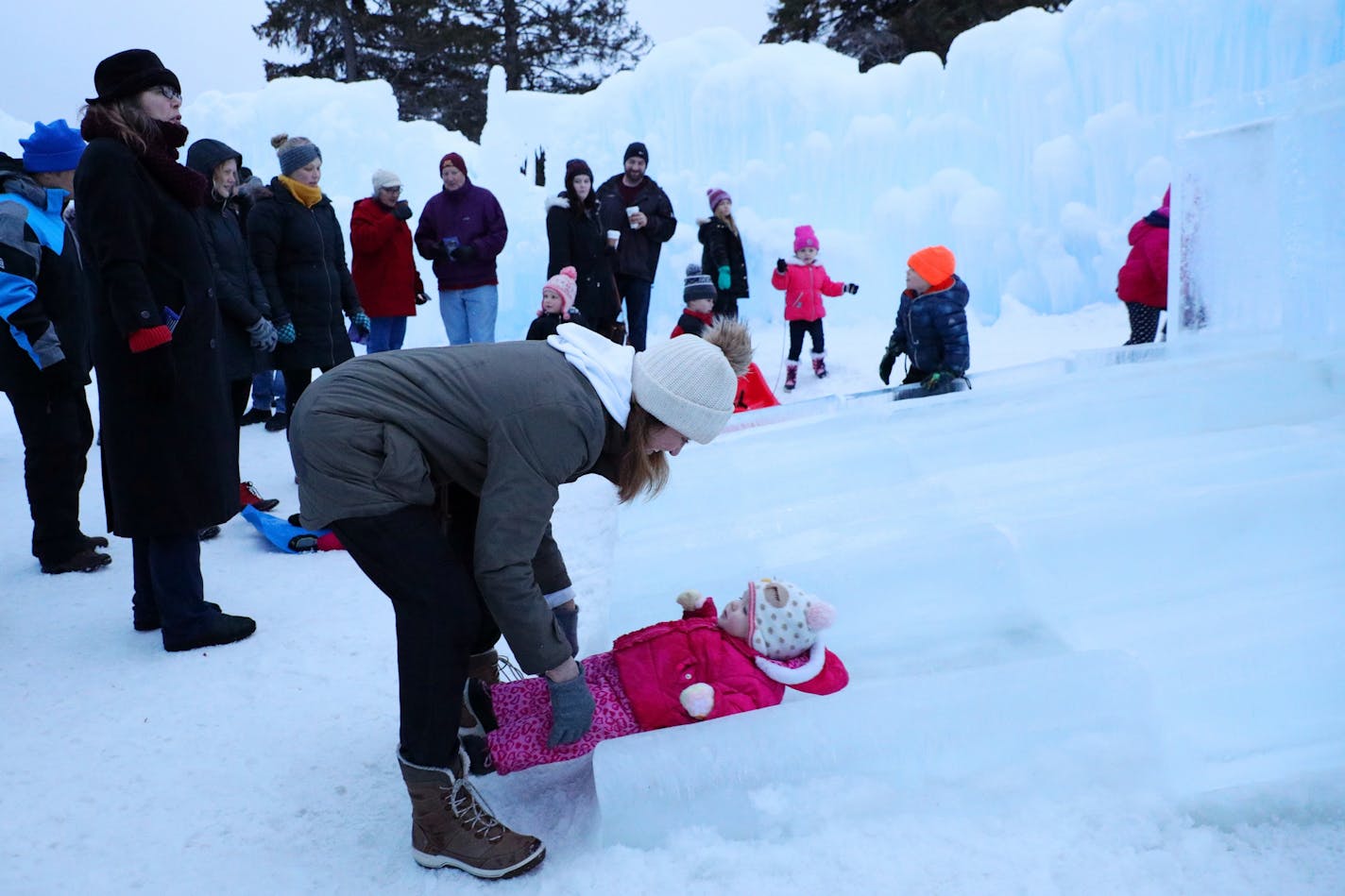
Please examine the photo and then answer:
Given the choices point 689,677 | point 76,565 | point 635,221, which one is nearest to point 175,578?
point 76,565

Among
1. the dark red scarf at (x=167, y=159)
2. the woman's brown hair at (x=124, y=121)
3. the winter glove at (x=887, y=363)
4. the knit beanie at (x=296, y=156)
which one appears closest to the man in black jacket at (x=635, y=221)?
the winter glove at (x=887, y=363)

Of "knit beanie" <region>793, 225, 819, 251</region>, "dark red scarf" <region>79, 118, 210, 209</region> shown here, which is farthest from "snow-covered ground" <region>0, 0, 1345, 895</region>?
"knit beanie" <region>793, 225, 819, 251</region>

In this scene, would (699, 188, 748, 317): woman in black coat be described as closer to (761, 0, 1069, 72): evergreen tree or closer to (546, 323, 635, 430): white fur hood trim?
(546, 323, 635, 430): white fur hood trim

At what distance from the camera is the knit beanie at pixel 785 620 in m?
2.19

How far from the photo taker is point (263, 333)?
3980 millimetres

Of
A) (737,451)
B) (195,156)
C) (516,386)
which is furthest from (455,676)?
(195,156)

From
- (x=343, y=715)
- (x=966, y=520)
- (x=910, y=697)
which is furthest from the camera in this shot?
(x=966, y=520)

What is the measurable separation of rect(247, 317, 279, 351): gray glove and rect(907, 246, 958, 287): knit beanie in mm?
2843

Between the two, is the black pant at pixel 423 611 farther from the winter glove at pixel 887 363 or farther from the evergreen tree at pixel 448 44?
the evergreen tree at pixel 448 44

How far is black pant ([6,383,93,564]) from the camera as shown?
134 inches

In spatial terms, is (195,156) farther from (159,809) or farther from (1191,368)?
(1191,368)

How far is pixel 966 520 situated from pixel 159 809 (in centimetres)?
221

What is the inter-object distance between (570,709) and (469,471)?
504mm

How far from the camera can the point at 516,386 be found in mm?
1753
